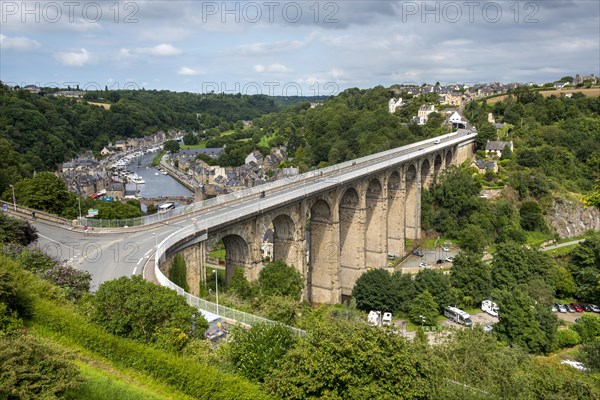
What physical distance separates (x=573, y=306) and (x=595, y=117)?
54.5 meters

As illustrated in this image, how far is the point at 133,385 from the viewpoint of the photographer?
12.4 meters

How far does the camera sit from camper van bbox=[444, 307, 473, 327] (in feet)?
114

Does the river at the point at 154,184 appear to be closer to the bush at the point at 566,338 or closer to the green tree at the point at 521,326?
the green tree at the point at 521,326

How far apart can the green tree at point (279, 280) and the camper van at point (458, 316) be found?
12.9 metres

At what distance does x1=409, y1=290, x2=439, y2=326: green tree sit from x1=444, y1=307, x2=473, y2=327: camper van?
1.67m

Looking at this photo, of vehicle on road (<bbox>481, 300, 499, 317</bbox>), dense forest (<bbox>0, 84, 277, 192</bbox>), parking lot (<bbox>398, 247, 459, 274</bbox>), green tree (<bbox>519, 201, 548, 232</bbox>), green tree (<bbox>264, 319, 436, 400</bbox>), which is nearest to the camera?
green tree (<bbox>264, 319, 436, 400</bbox>)

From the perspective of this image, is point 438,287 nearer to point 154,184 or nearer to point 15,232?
point 15,232

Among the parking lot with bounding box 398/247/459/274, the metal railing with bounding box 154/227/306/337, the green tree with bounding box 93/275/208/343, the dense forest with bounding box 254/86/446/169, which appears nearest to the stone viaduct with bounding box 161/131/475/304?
the parking lot with bounding box 398/247/459/274

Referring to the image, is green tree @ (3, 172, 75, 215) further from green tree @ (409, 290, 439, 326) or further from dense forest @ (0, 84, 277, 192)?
green tree @ (409, 290, 439, 326)

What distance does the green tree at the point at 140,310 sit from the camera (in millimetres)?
14188

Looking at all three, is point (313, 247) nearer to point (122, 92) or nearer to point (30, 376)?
point (30, 376)

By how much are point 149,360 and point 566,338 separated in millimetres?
28986

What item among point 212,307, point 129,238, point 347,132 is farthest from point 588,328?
point 347,132

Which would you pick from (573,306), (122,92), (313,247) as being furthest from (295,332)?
(122,92)
